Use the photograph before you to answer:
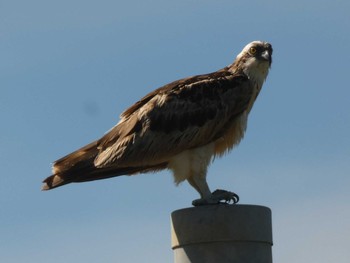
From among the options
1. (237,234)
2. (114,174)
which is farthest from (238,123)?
(237,234)

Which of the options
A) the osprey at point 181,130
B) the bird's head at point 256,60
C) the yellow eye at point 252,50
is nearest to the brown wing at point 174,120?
the osprey at point 181,130

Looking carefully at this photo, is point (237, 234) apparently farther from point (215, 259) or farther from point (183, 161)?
point (183, 161)

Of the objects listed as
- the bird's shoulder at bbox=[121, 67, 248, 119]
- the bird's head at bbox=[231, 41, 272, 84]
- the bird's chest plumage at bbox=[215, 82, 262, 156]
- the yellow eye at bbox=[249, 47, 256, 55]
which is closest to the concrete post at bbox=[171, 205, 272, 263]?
the bird's chest plumage at bbox=[215, 82, 262, 156]

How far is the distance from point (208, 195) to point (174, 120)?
1.31m

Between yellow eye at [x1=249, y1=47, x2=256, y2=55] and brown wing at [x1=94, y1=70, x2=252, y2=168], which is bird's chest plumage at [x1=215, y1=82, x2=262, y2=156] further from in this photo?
yellow eye at [x1=249, y1=47, x2=256, y2=55]

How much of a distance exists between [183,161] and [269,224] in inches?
108

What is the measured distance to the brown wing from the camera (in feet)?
36.6

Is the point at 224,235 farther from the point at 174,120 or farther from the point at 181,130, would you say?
the point at 174,120

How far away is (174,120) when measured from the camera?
11461mm

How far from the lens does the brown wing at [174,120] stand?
11141 millimetres

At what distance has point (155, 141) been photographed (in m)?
11.2

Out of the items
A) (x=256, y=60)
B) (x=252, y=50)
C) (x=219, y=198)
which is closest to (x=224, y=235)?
(x=219, y=198)

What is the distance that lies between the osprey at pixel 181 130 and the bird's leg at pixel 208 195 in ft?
0.04

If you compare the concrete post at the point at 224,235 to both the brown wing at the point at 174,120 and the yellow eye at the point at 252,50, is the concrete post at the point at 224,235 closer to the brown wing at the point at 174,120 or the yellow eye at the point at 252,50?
the brown wing at the point at 174,120
